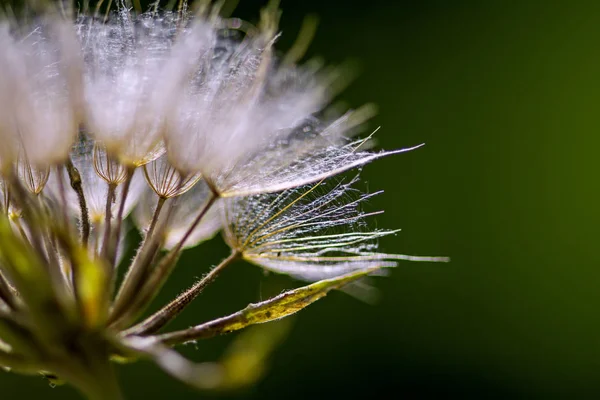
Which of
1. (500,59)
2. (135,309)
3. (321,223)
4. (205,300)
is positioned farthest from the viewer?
(500,59)

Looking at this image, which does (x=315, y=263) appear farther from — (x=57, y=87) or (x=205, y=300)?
(x=205, y=300)

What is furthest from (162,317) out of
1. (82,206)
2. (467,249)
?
(467,249)

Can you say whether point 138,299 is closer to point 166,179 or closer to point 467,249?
point 166,179

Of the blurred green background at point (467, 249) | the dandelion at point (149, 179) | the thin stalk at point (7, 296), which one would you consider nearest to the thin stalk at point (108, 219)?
the dandelion at point (149, 179)

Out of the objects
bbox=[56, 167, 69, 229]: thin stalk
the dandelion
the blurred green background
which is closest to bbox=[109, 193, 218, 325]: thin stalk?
the dandelion

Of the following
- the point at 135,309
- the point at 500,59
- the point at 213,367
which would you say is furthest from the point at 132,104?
the point at 500,59

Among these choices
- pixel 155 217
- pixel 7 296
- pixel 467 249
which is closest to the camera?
pixel 7 296
